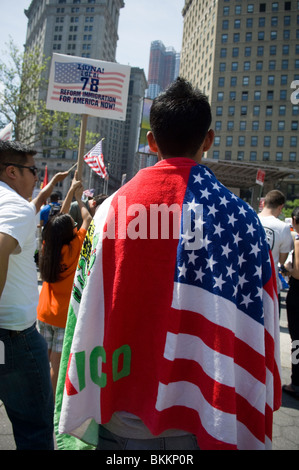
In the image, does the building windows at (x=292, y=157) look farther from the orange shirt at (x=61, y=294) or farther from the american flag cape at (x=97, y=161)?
the orange shirt at (x=61, y=294)

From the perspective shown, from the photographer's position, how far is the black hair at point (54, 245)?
10.1 feet

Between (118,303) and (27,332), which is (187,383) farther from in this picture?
(27,332)

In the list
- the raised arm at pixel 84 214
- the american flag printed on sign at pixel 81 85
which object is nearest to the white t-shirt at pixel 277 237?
the raised arm at pixel 84 214

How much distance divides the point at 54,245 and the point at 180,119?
2.11 metres

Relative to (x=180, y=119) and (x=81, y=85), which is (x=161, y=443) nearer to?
(x=180, y=119)

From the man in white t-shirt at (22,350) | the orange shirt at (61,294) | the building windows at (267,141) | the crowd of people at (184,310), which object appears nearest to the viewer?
the crowd of people at (184,310)

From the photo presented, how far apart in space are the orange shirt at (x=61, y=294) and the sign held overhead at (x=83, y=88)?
1923 millimetres

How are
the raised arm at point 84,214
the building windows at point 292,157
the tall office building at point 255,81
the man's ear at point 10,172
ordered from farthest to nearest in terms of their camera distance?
the tall office building at point 255,81 → the building windows at point 292,157 → the raised arm at point 84,214 → the man's ear at point 10,172

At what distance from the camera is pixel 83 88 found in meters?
4.28

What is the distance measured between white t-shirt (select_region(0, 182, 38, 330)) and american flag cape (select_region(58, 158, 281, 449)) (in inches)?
18.7

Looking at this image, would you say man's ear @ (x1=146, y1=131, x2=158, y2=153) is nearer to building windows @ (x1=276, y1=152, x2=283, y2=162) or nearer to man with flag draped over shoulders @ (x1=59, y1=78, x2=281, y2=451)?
man with flag draped over shoulders @ (x1=59, y1=78, x2=281, y2=451)

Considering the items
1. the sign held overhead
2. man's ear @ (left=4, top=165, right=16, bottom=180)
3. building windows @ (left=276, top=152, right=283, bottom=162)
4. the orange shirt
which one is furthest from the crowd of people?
building windows @ (left=276, top=152, right=283, bottom=162)

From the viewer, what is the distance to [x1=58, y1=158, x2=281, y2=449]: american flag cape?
1179mm
